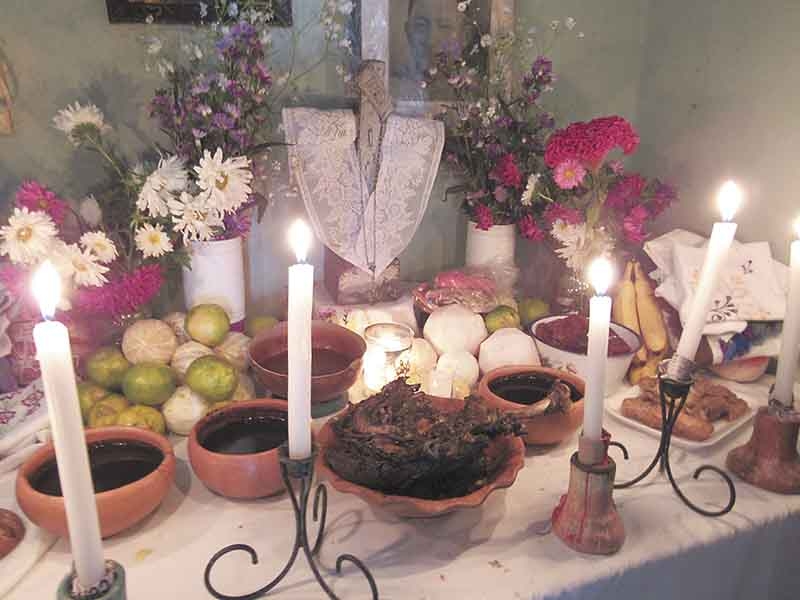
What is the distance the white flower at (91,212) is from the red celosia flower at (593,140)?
0.74m

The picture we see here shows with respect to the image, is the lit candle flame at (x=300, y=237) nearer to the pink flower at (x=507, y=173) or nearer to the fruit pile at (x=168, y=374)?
the fruit pile at (x=168, y=374)

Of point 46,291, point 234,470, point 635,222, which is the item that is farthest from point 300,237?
point 635,222

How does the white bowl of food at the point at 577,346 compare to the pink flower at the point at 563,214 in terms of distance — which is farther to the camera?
the pink flower at the point at 563,214

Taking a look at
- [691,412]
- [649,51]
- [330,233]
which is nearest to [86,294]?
[330,233]

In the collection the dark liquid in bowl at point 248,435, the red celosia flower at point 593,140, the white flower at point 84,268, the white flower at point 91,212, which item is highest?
the red celosia flower at point 593,140

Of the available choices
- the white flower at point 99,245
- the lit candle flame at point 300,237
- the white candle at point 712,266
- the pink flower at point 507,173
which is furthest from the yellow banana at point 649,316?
the white flower at point 99,245

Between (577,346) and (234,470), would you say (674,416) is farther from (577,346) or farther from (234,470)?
(234,470)

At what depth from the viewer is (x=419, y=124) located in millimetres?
1167

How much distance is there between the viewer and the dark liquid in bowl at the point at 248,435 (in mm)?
793

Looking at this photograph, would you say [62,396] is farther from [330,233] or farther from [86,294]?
[330,233]

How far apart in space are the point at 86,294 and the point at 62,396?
0.55 m

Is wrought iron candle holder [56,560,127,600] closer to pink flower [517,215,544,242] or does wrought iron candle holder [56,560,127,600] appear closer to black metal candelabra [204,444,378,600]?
black metal candelabra [204,444,378,600]

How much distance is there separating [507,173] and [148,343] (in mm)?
673

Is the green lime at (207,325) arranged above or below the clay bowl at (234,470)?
Answer: above
